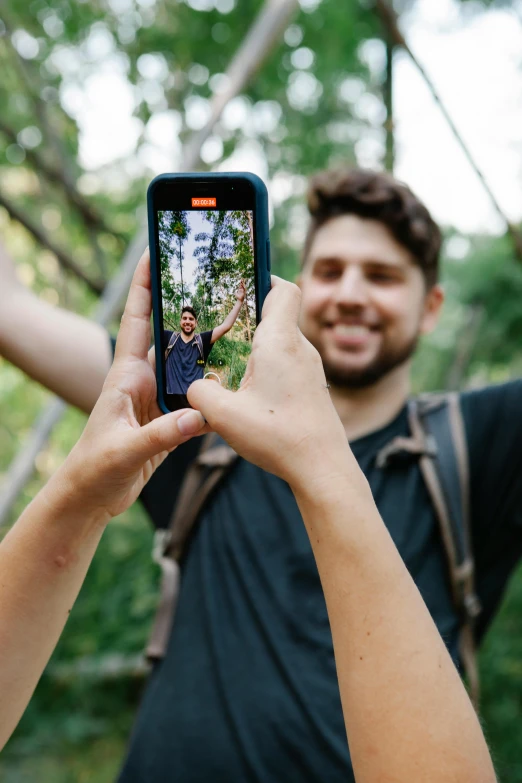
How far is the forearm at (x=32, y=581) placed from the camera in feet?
2.64

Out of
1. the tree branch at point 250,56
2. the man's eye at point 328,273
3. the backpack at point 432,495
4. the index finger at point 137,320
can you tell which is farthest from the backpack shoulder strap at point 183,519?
the tree branch at point 250,56

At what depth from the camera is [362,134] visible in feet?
10.6

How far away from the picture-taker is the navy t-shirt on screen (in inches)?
50.4

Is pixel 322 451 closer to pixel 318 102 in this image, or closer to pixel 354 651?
pixel 354 651

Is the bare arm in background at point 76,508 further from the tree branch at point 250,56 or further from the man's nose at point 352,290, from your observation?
the tree branch at point 250,56

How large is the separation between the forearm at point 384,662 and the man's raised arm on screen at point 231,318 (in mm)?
283

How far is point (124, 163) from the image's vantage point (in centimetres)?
316

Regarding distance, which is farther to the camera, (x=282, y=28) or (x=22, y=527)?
(x=282, y=28)

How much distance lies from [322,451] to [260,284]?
0.86ft

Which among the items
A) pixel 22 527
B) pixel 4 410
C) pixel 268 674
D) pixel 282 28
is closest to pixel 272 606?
pixel 268 674

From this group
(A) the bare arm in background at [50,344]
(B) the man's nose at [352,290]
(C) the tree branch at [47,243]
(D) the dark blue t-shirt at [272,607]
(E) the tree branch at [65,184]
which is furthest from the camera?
(E) the tree branch at [65,184]

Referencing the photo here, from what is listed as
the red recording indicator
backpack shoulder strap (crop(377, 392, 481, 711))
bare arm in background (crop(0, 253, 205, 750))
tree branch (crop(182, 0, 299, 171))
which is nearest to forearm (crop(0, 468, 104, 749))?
bare arm in background (crop(0, 253, 205, 750))

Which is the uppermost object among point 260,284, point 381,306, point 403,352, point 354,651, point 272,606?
point 260,284

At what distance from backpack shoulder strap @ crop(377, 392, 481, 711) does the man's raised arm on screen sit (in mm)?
721
